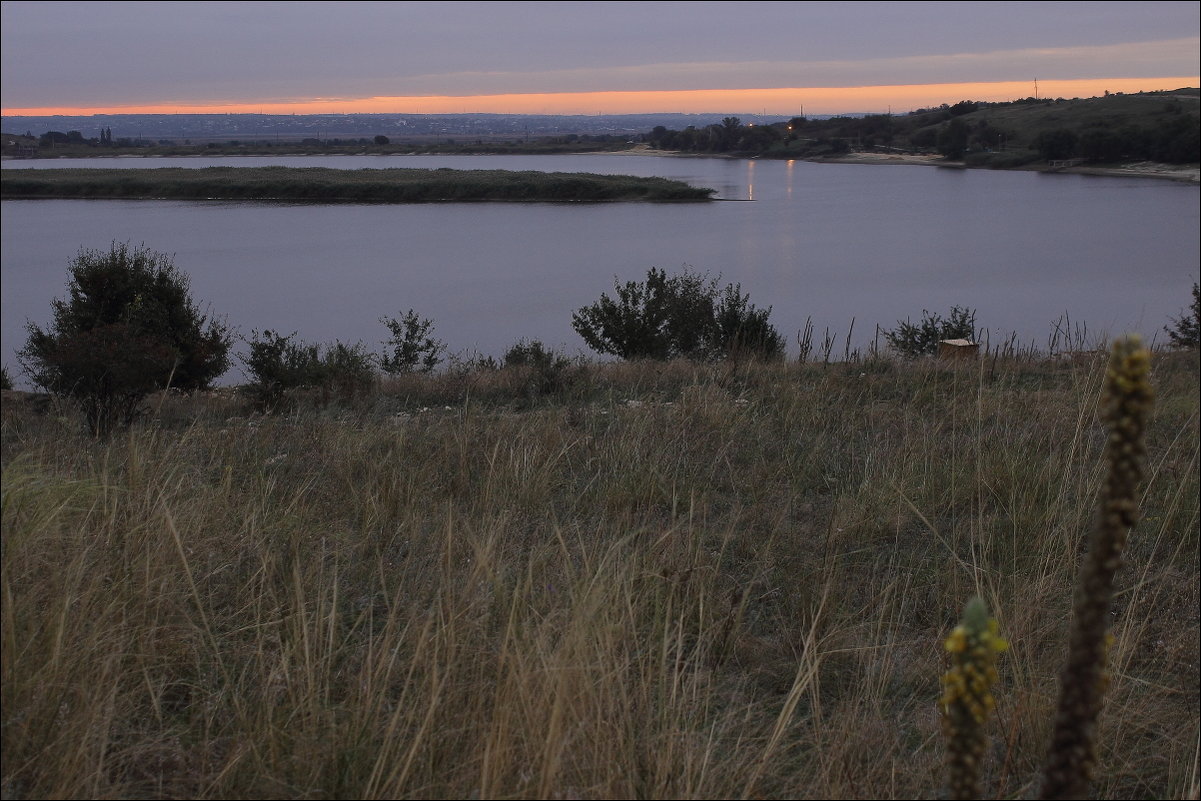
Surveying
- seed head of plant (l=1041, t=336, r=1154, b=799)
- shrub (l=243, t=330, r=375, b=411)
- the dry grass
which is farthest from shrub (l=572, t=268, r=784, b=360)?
seed head of plant (l=1041, t=336, r=1154, b=799)

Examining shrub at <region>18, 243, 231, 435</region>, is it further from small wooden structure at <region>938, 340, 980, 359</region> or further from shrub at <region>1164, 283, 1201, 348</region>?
shrub at <region>1164, 283, 1201, 348</region>

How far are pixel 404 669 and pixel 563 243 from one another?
39.1m

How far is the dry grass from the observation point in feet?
6.35

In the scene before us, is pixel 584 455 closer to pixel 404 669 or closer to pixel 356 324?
pixel 404 669

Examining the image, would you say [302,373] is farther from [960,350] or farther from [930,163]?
[930,163]

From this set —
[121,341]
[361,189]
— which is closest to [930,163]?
[361,189]

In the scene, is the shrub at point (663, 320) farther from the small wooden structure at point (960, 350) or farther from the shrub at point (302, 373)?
the shrub at point (302, 373)

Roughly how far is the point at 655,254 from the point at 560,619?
116 feet

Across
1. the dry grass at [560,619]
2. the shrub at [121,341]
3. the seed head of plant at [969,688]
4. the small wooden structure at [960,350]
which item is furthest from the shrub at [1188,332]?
the seed head of plant at [969,688]

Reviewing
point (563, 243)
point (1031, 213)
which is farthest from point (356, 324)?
point (1031, 213)

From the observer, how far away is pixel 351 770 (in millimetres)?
1881

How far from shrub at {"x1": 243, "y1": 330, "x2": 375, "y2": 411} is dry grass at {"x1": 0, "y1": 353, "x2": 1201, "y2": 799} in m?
4.65

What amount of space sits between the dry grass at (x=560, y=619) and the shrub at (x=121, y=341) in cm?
248

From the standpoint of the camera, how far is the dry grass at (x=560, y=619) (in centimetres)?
194
